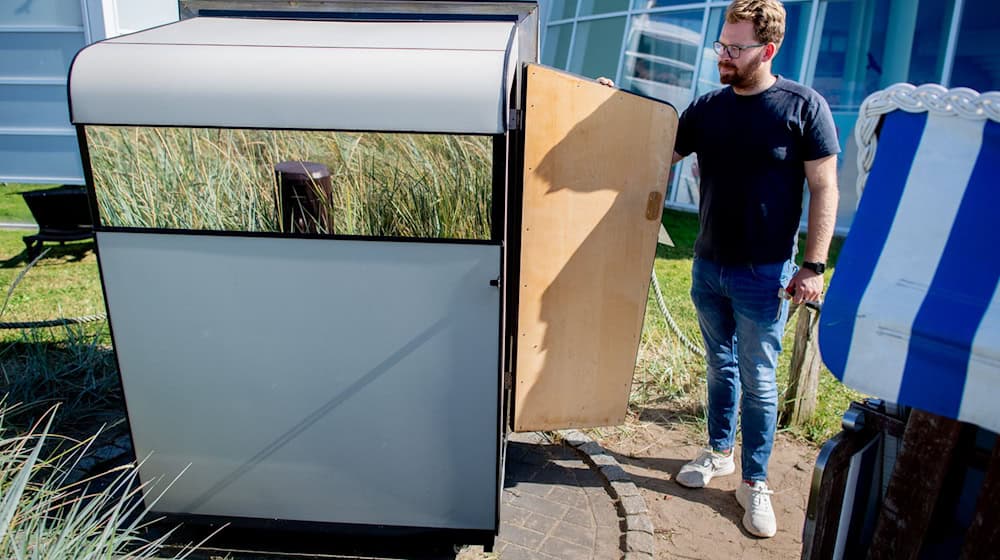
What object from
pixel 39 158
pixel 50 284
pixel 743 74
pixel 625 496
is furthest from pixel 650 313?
pixel 39 158

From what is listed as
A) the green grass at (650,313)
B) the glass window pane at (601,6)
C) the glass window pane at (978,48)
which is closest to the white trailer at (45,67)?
the green grass at (650,313)

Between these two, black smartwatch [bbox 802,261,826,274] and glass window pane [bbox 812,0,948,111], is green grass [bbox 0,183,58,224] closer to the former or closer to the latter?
black smartwatch [bbox 802,261,826,274]

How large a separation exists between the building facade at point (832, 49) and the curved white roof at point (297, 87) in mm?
8008

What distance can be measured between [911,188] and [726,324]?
63.5 inches

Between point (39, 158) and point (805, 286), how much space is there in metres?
11.9

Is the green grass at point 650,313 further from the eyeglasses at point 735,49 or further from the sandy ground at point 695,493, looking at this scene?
the eyeglasses at point 735,49

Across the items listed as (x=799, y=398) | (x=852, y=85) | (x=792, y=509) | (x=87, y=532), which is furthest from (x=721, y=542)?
(x=852, y=85)

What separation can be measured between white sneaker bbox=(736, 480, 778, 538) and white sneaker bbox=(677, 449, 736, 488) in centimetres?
26

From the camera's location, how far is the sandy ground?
3.13 metres

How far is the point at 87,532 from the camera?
2.11 m

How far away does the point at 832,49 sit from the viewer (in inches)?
371

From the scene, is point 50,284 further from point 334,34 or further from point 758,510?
point 758,510

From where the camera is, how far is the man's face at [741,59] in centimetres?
274

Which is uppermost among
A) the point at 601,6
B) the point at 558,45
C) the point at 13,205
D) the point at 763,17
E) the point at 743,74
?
the point at 601,6
